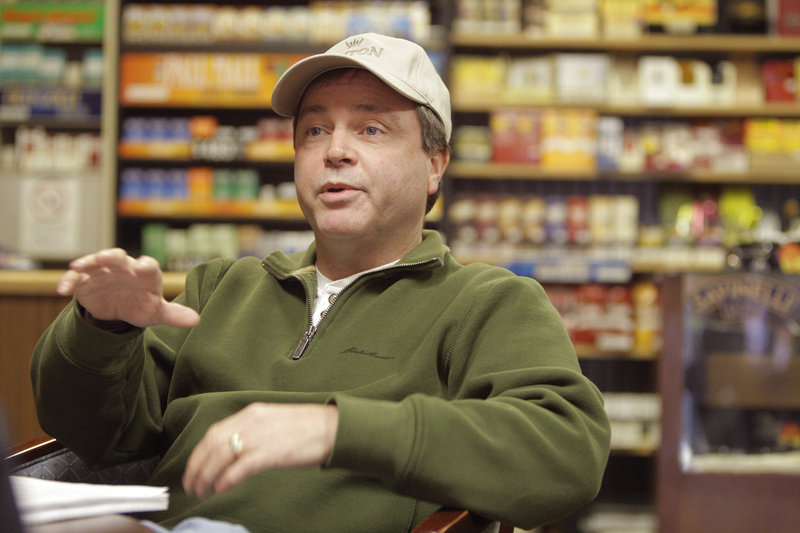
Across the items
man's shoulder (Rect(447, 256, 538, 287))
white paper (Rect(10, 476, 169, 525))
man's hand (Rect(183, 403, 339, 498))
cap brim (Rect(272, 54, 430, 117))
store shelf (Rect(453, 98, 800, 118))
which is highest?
store shelf (Rect(453, 98, 800, 118))

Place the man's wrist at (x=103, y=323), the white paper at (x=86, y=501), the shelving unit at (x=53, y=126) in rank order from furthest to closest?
the shelving unit at (x=53, y=126) < the man's wrist at (x=103, y=323) < the white paper at (x=86, y=501)

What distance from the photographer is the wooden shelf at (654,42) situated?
4203mm

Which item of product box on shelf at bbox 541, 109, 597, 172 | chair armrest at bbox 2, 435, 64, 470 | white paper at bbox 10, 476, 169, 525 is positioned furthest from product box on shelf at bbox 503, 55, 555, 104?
white paper at bbox 10, 476, 169, 525

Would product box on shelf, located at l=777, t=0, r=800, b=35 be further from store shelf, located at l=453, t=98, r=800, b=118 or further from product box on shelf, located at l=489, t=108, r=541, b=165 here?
product box on shelf, located at l=489, t=108, r=541, b=165

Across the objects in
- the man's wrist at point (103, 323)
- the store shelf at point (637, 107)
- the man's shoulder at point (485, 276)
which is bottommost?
the man's wrist at point (103, 323)

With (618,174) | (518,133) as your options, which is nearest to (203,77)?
(518,133)

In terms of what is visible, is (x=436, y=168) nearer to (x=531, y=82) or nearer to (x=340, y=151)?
(x=340, y=151)

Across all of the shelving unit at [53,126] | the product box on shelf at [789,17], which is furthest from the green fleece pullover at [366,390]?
the product box on shelf at [789,17]

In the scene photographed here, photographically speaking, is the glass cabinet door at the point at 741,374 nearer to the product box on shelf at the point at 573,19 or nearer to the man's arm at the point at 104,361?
the product box on shelf at the point at 573,19

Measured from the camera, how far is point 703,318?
2.79 meters

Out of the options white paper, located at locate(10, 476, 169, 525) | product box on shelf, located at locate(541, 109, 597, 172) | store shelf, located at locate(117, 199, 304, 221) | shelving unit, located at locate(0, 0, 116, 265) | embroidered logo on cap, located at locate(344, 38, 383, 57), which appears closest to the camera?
white paper, located at locate(10, 476, 169, 525)

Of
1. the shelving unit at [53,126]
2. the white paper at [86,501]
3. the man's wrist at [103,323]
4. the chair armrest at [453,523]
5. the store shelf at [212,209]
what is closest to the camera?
the white paper at [86,501]

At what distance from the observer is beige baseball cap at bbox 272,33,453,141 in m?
1.40

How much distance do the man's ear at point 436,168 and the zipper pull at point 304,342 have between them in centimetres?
43
